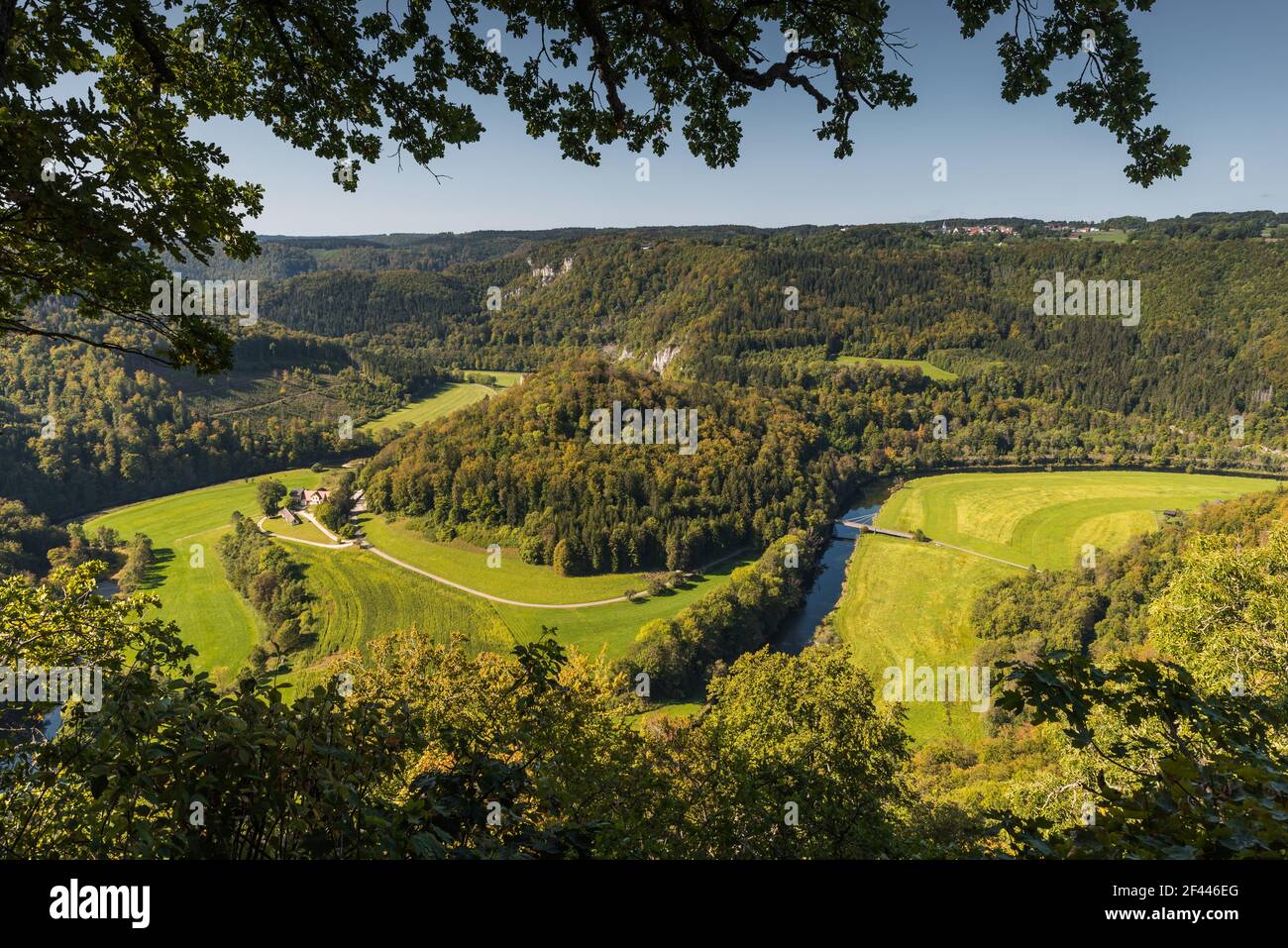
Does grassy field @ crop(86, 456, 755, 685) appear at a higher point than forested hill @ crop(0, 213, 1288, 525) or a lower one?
lower

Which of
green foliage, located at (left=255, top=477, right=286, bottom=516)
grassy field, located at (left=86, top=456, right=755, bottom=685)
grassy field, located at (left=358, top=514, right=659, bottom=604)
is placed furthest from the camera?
green foliage, located at (left=255, top=477, right=286, bottom=516)

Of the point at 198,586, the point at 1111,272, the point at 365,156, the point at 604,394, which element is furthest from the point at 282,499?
the point at 1111,272

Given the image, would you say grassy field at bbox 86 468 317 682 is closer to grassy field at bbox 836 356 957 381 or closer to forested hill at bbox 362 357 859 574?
forested hill at bbox 362 357 859 574

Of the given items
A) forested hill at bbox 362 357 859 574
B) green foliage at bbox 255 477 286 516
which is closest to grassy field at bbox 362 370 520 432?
green foliage at bbox 255 477 286 516

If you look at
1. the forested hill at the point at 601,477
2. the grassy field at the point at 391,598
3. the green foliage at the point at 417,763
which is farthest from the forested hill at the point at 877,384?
the green foliage at the point at 417,763

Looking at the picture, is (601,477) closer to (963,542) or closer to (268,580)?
(268,580)

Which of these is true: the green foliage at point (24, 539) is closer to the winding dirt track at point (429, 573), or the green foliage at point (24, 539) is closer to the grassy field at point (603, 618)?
the winding dirt track at point (429, 573)
